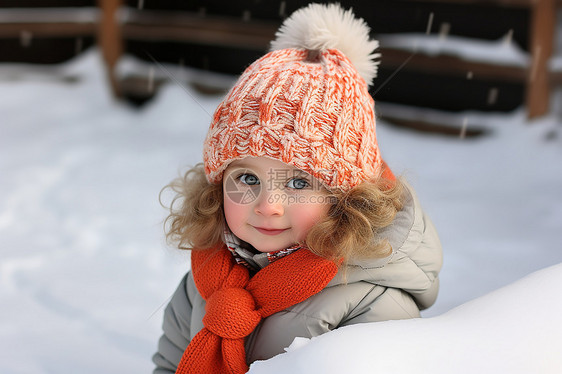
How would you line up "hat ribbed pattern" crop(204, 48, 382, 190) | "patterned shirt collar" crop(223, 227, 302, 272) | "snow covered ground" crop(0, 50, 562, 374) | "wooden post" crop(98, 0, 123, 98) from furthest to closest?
"wooden post" crop(98, 0, 123, 98) < "snow covered ground" crop(0, 50, 562, 374) < "patterned shirt collar" crop(223, 227, 302, 272) < "hat ribbed pattern" crop(204, 48, 382, 190)

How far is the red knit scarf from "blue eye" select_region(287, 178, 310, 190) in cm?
13

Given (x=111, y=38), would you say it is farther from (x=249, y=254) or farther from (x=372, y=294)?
(x=372, y=294)

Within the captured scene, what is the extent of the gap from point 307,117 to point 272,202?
18 cm

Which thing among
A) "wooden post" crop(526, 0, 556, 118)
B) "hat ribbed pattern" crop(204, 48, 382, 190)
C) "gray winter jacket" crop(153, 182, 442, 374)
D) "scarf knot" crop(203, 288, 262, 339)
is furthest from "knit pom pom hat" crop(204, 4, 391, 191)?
"wooden post" crop(526, 0, 556, 118)

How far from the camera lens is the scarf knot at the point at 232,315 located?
128 centimetres

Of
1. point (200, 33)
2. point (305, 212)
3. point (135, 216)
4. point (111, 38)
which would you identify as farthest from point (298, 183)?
point (111, 38)

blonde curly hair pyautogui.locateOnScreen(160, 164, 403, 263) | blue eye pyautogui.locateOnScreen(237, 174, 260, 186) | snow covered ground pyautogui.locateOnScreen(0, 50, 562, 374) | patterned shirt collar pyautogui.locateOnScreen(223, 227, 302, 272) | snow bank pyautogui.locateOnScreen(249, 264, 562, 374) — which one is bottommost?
snow covered ground pyautogui.locateOnScreen(0, 50, 562, 374)

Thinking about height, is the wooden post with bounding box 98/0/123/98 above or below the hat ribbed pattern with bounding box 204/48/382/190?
below

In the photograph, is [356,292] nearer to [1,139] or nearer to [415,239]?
[415,239]

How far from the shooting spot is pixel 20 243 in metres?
2.91

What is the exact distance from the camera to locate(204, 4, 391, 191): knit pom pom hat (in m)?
1.21

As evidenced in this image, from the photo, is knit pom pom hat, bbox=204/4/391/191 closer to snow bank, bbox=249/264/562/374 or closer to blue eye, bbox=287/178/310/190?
blue eye, bbox=287/178/310/190

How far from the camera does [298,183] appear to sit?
1.25m

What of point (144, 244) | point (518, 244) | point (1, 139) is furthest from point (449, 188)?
point (1, 139)
